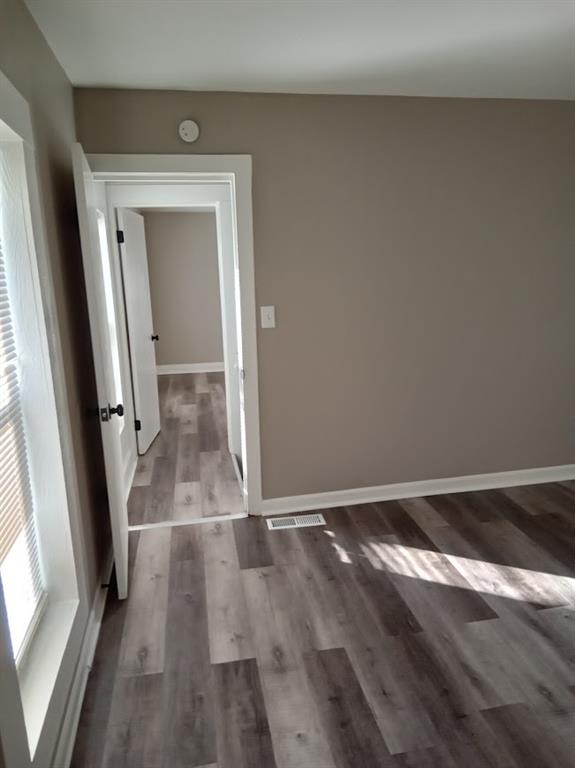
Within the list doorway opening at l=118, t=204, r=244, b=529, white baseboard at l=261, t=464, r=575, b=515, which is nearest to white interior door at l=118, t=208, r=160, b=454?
doorway opening at l=118, t=204, r=244, b=529

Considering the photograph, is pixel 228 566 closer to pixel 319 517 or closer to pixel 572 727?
pixel 319 517

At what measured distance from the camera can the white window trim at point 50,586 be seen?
120 cm

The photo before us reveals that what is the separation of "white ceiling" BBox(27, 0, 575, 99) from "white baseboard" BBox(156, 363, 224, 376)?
493cm

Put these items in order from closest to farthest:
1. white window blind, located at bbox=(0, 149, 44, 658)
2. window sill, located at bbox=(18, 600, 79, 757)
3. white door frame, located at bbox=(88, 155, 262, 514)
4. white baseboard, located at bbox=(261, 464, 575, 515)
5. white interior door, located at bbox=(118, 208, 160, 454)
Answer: window sill, located at bbox=(18, 600, 79, 757)
white window blind, located at bbox=(0, 149, 44, 658)
white door frame, located at bbox=(88, 155, 262, 514)
white baseboard, located at bbox=(261, 464, 575, 515)
white interior door, located at bbox=(118, 208, 160, 454)

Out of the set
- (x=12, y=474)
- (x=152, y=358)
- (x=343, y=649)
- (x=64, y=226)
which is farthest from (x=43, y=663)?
(x=152, y=358)

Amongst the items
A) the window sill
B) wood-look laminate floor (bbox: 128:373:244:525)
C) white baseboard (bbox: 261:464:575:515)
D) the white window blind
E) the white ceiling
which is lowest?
wood-look laminate floor (bbox: 128:373:244:525)

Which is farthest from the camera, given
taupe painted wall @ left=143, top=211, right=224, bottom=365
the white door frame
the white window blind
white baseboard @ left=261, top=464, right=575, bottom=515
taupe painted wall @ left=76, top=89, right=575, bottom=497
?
taupe painted wall @ left=143, top=211, right=224, bottom=365

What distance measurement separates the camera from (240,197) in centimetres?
267

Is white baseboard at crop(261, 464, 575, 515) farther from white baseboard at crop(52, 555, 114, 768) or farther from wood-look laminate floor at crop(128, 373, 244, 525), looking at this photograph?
white baseboard at crop(52, 555, 114, 768)

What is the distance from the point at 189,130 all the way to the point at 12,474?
1.88 m

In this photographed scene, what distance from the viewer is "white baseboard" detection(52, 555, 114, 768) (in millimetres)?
1559

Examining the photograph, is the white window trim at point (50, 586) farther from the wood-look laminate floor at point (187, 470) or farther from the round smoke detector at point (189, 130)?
the wood-look laminate floor at point (187, 470)

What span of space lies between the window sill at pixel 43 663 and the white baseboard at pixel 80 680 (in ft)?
0.58

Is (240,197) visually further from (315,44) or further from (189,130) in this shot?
(315,44)
